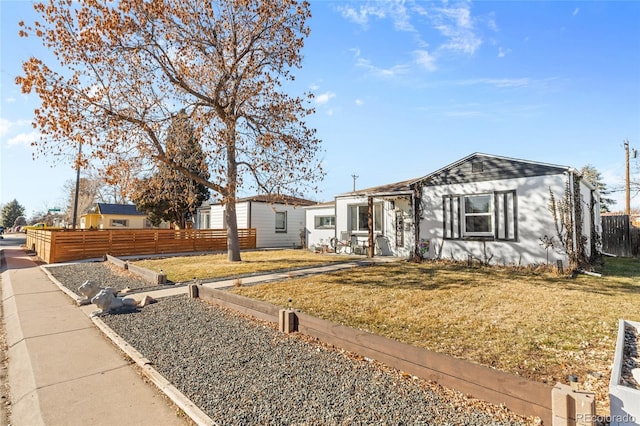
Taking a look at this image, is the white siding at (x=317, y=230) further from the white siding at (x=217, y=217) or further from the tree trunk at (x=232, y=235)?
the white siding at (x=217, y=217)

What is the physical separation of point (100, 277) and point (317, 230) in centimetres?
1053

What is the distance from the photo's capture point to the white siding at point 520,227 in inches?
387

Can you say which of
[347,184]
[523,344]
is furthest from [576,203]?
[347,184]

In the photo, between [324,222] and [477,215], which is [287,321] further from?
[324,222]

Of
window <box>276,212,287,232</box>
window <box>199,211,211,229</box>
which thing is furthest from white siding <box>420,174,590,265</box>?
window <box>199,211,211,229</box>

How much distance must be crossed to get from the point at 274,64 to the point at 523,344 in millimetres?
11312

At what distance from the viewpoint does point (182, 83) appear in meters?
10.9

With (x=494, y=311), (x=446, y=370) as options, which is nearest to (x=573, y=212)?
(x=494, y=311)

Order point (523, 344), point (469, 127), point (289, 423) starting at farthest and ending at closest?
1. point (469, 127)
2. point (523, 344)
3. point (289, 423)

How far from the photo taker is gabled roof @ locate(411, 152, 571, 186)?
1003cm

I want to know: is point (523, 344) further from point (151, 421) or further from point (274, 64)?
point (274, 64)

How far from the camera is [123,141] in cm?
1041

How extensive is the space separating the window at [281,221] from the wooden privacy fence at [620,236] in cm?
1818

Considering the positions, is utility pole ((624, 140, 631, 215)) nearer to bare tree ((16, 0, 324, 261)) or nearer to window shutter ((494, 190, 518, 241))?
window shutter ((494, 190, 518, 241))
